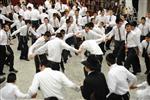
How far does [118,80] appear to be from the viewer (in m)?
6.49

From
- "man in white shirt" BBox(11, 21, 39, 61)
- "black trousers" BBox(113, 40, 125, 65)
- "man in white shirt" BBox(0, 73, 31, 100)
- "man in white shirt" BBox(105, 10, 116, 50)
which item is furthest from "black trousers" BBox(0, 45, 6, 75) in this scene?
"man in white shirt" BBox(105, 10, 116, 50)

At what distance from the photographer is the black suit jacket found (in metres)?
6.14

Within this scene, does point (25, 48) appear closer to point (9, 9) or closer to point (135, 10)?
point (9, 9)

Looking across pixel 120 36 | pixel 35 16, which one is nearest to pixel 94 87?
pixel 120 36

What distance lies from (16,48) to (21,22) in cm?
139

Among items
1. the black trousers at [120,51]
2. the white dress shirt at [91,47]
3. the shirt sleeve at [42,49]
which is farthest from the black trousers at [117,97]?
the black trousers at [120,51]

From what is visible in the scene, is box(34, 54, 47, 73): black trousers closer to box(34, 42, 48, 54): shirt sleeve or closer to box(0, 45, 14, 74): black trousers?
box(34, 42, 48, 54): shirt sleeve

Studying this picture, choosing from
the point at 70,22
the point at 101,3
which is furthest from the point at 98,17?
the point at 101,3

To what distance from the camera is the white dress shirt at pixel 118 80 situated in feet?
21.2

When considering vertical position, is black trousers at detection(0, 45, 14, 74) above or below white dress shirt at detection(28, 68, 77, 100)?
below

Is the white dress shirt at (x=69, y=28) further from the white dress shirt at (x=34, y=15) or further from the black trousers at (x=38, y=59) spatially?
the white dress shirt at (x=34, y=15)

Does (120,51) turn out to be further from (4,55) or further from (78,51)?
(4,55)

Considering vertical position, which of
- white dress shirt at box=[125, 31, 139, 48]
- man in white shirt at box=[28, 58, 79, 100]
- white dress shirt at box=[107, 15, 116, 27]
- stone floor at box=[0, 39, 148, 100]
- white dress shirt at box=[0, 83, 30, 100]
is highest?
man in white shirt at box=[28, 58, 79, 100]

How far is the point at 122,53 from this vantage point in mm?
11414
